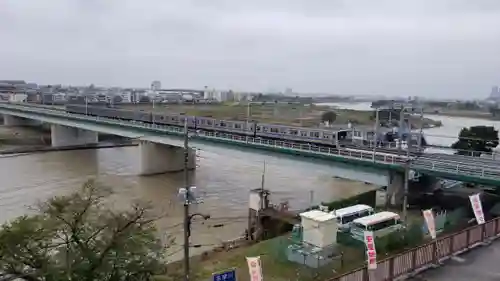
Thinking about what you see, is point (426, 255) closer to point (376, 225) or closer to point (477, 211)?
point (477, 211)

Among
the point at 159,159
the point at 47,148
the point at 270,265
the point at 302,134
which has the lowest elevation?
the point at 47,148

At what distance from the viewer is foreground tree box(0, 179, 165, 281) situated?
33.8 feet

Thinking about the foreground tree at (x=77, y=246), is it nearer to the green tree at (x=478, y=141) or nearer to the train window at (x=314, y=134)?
the train window at (x=314, y=134)

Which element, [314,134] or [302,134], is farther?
[302,134]

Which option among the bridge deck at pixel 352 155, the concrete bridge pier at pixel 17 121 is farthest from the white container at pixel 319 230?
the concrete bridge pier at pixel 17 121

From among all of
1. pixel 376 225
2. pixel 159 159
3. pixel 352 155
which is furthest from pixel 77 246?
pixel 159 159

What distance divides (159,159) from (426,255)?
3386 centimetres

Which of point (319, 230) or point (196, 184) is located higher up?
point (319, 230)

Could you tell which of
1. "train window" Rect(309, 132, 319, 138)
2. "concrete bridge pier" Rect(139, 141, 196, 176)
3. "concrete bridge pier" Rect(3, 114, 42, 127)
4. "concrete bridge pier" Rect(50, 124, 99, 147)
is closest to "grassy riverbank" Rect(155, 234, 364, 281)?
"train window" Rect(309, 132, 319, 138)

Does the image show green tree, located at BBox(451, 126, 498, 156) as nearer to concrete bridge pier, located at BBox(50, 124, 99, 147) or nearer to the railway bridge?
the railway bridge

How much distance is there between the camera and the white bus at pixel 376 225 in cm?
1847

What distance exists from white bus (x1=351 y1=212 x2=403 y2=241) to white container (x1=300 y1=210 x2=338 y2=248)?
1315mm

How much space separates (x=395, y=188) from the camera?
82.2 ft

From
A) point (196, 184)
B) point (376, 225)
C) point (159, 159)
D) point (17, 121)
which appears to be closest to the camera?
point (376, 225)
